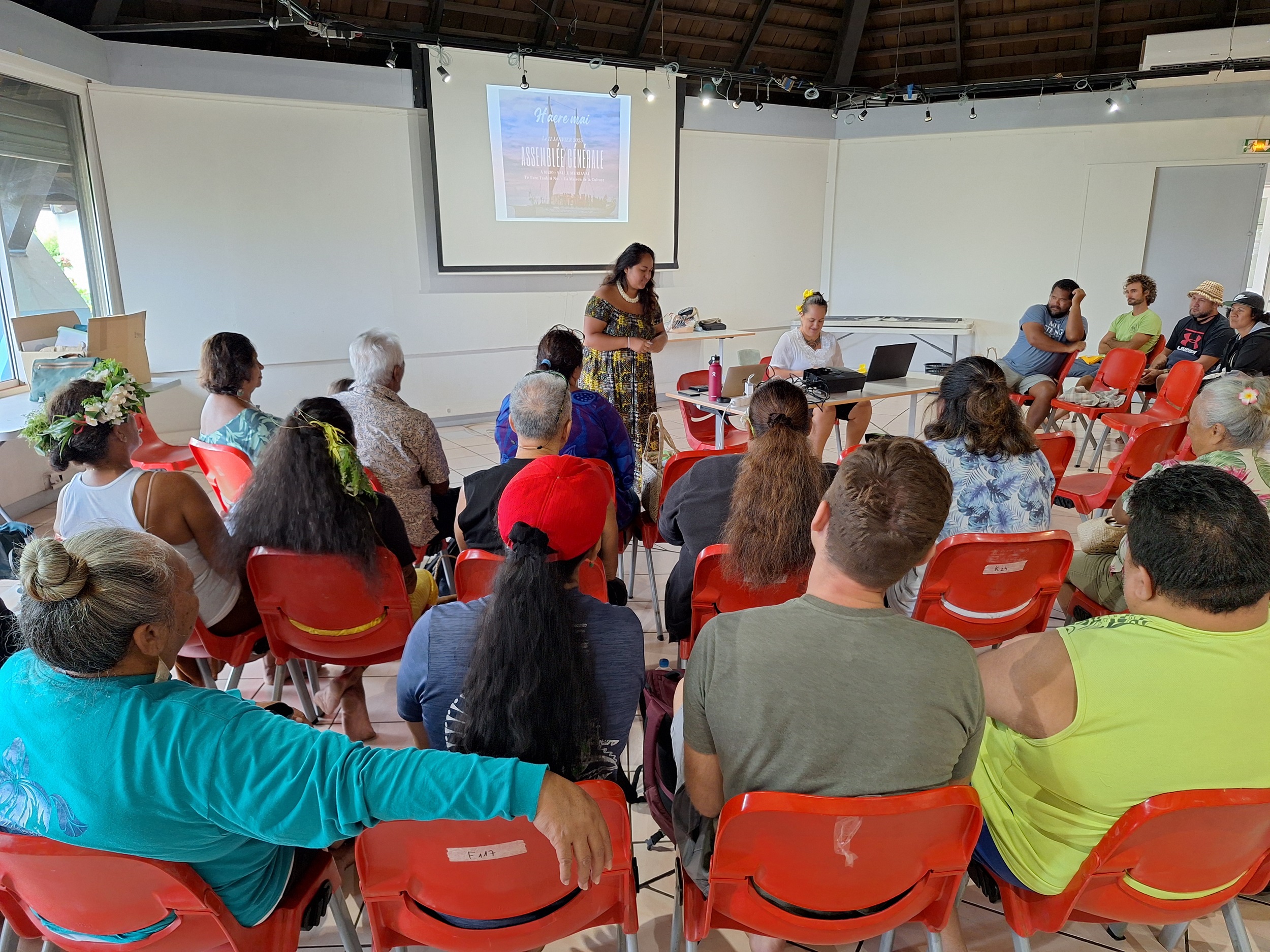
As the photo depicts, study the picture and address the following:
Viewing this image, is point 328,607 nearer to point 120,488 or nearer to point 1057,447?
point 120,488

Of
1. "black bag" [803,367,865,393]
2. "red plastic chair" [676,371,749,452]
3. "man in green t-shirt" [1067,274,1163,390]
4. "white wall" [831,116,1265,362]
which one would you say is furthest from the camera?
"white wall" [831,116,1265,362]

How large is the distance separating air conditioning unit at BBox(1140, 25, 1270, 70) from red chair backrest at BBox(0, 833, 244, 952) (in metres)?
9.42

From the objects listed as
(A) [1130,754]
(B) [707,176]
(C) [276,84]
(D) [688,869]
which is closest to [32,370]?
(C) [276,84]

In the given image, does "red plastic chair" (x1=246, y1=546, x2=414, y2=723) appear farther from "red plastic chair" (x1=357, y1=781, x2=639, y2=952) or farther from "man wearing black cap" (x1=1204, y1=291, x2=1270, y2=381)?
"man wearing black cap" (x1=1204, y1=291, x2=1270, y2=381)

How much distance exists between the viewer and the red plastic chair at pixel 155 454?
13.5 ft

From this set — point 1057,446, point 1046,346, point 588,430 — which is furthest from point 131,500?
point 1046,346

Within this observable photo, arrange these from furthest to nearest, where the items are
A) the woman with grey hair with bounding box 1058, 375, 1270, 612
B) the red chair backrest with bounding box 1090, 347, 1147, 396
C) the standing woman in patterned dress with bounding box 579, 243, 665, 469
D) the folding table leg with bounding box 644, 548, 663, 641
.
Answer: the red chair backrest with bounding box 1090, 347, 1147, 396, the standing woman in patterned dress with bounding box 579, 243, 665, 469, the folding table leg with bounding box 644, 548, 663, 641, the woman with grey hair with bounding box 1058, 375, 1270, 612

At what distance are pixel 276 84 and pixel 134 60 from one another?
3.14ft

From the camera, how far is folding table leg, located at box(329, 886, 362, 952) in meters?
1.56

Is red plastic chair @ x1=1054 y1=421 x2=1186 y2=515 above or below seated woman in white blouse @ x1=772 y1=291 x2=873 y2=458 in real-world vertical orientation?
below

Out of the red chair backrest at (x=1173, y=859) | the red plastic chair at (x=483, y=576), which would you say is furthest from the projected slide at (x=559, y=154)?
the red chair backrest at (x=1173, y=859)

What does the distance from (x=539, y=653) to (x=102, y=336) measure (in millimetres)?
4959

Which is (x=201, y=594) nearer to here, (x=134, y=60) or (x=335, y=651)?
(x=335, y=651)

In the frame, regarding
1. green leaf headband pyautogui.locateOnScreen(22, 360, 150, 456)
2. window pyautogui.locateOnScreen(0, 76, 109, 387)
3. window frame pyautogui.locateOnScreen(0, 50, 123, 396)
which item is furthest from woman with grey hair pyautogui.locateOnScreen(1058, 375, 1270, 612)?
window pyautogui.locateOnScreen(0, 76, 109, 387)
